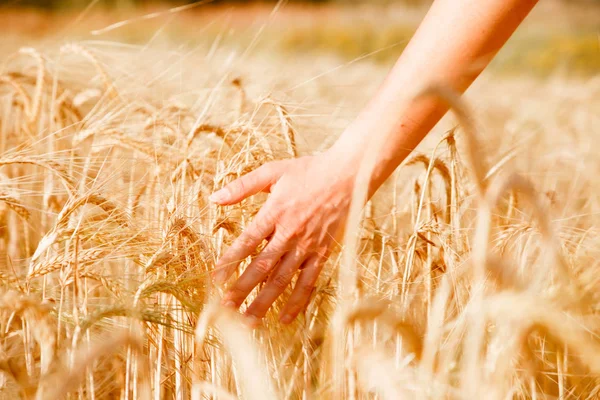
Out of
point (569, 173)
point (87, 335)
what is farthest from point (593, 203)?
point (87, 335)

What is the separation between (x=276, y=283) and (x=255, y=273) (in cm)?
3

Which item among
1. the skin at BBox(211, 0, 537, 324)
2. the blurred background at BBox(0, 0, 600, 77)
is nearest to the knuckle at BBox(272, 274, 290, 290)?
the skin at BBox(211, 0, 537, 324)

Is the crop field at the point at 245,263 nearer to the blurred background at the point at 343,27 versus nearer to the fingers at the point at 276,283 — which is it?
the fingers at the point at 276,283

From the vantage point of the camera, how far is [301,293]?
79 centimetres

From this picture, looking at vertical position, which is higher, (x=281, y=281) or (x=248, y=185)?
(x=248, y=185)

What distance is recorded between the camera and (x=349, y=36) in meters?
8.99

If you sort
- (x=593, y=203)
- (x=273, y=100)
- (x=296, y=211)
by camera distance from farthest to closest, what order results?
(x=593, y=203) → (x=273, y=100) → (x=296, y=211)

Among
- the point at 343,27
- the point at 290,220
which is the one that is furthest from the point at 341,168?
the point at 343,27

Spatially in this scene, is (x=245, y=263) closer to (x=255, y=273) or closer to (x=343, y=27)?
(x=255, y=273)

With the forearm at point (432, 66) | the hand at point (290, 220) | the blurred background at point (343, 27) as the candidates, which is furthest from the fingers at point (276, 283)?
the blurred background at point (343, 27)

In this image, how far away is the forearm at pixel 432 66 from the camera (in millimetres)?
717

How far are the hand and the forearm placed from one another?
0.04 m

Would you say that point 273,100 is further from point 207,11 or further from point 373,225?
point 207,11

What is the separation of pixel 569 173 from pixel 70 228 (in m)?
1.25
